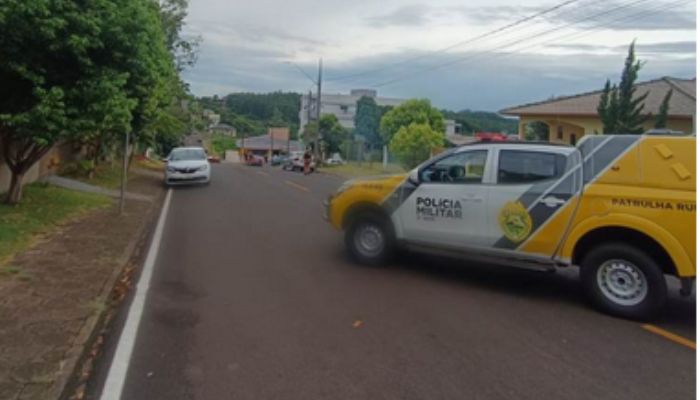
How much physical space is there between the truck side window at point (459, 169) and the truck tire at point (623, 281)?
177 cm

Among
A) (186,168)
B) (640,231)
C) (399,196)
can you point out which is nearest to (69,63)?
(399,196)

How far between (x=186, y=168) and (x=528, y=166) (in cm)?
1824

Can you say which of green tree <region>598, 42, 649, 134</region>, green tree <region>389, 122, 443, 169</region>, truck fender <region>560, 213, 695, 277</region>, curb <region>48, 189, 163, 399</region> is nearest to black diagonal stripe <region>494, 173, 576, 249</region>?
truck fender <region>560, 213, 695, 277</region>

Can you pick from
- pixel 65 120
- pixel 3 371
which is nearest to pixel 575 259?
pixel 3 371

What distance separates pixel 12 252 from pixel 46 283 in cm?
199

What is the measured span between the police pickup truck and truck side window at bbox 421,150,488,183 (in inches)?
0.6

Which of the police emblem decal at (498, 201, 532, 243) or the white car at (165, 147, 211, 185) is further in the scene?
the white car at (165, 147, 211, 185)

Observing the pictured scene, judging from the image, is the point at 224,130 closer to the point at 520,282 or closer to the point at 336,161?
the point at 336,161

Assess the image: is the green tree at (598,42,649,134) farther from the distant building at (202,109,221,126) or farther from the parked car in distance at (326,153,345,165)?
the parked car in distance at (326,153,345,165)

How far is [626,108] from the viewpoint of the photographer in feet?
89.8

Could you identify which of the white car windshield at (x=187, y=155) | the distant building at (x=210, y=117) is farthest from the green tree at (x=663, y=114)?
the distant building at (x=210, y=117)

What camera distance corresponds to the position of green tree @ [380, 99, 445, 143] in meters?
65.4

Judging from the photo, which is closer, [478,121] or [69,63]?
[69,63]

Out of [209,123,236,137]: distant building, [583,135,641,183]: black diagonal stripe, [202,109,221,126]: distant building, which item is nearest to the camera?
[583,135,641,183]: black diagonal stripe
